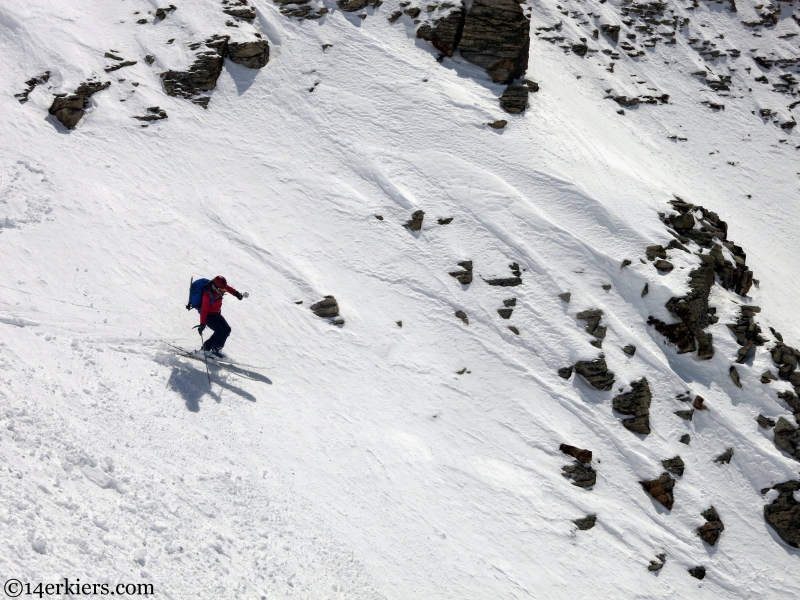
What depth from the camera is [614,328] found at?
15.2 metres

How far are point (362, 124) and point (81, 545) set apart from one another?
47.5ft

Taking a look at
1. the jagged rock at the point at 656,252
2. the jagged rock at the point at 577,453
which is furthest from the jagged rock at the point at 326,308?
the jagged rock at the point at 656,252

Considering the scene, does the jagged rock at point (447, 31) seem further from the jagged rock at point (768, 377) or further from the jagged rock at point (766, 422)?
the jagged rock at point (766, 422)

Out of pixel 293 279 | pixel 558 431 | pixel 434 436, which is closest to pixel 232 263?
pixel 293 279

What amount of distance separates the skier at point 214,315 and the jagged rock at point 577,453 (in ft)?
24.0

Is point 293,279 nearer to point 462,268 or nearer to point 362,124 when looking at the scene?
point 462,268

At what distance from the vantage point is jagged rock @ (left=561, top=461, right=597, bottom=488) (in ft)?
41.8

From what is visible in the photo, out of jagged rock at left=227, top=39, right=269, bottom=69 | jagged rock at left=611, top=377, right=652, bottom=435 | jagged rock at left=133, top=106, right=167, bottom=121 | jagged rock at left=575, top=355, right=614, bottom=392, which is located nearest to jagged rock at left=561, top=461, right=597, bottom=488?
jagged rock at left=611, top=377, right=652, bottom=435

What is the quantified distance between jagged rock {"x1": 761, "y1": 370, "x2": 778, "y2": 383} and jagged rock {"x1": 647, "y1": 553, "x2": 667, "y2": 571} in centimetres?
555

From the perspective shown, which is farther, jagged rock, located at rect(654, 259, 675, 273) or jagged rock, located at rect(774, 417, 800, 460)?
jagged rock, located at rect(654, 259, 675, 273)

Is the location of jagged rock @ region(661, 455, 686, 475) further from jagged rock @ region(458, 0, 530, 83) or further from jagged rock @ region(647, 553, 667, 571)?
jagged rock @ region(458, 0, 530, 83)

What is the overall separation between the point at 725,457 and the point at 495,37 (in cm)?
1433

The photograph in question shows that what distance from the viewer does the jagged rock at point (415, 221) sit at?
640 inches

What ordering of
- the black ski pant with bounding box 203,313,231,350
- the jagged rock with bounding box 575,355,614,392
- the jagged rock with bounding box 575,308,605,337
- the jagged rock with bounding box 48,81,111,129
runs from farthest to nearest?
the jagged rock with bounding box 48,81,111,129
the jagged rock with bounding box 575,308,605,337
the jagged rock with bounding box 575,355,614,392
the black ski pant with bounding box 203,313,231,350
